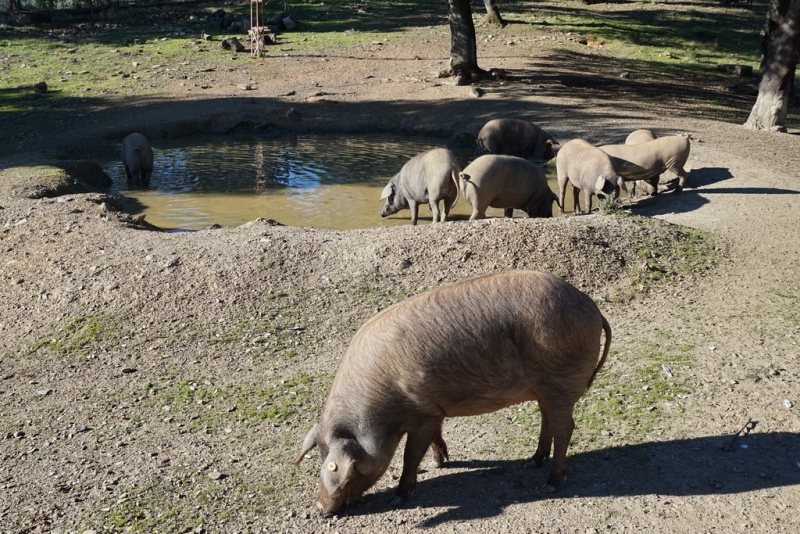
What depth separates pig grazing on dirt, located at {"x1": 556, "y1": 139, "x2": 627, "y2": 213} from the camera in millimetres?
10672

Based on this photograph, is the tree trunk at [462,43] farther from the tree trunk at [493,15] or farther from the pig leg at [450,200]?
the pig leg at [450,200]

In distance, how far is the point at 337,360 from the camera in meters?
6.41

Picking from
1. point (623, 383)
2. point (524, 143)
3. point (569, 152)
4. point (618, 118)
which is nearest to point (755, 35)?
point (618, 118)

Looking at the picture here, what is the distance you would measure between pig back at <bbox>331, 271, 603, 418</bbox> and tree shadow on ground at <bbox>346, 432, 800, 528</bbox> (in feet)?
1.79

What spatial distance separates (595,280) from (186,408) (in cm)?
400

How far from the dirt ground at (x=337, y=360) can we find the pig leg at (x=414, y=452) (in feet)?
0.41

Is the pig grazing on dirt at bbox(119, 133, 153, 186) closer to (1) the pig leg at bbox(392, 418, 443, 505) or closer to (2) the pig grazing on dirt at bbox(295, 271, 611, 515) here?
(2) the pig grazing on dirt at bbox(295, 271, 611, 515)

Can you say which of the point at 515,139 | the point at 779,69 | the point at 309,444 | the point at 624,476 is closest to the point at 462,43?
the point at 515,139

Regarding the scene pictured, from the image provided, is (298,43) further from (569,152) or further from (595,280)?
(595,280)

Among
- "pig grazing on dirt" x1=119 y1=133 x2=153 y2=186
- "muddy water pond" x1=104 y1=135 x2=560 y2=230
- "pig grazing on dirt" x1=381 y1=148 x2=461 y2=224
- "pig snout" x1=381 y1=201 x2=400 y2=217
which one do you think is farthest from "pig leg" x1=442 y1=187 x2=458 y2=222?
"pig grazing on dirt" x1=119 y1=133 x2=153 y2=186

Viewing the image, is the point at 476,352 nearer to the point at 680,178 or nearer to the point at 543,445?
the point at 543,445

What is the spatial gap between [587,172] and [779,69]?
650 cm

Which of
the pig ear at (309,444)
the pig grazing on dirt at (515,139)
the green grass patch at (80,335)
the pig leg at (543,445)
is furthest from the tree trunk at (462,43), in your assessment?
the pig ear at (309,444)

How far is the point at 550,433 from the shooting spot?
15.3 ft
